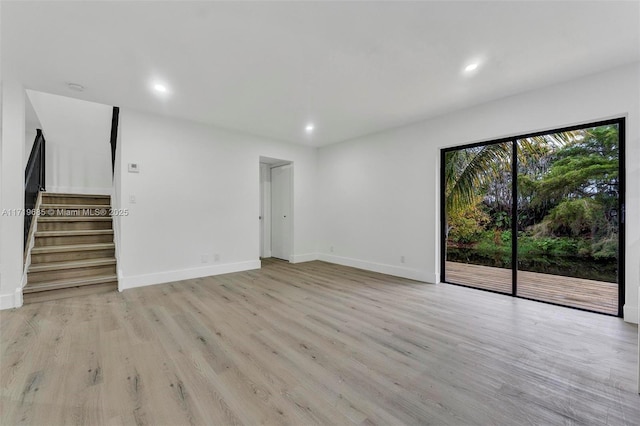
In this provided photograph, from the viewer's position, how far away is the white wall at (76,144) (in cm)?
521

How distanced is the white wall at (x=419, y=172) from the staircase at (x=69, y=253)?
151 inches

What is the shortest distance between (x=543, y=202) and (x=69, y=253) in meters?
6.41

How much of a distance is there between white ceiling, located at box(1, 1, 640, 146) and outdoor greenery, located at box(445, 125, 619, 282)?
2.50 feet

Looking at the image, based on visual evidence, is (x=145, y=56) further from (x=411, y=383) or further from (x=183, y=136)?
(x=411, y=383)

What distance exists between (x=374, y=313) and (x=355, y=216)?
2.62 m

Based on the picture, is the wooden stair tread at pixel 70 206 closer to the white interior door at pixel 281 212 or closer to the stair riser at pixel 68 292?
the stair riser at pixel 68 292

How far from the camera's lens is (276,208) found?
20.9 feet

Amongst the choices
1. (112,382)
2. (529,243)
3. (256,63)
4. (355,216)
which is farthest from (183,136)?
(529,243)

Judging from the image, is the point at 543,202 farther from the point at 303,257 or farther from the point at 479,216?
the point at 303,257

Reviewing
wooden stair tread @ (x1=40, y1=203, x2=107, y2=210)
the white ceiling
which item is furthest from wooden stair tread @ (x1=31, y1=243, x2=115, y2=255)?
the white ceiling

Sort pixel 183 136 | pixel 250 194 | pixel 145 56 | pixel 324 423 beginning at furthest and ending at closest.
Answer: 1. pixel 250 194
2. pixel 183 136
3. pixel 145 56
4. pixel 324 423

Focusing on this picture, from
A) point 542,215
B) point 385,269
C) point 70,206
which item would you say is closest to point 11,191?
point 70,206

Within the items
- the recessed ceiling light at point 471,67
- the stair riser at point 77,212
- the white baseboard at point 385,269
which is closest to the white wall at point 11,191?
the stair riser at point 77,212

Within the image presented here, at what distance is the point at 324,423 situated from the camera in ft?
4.58
